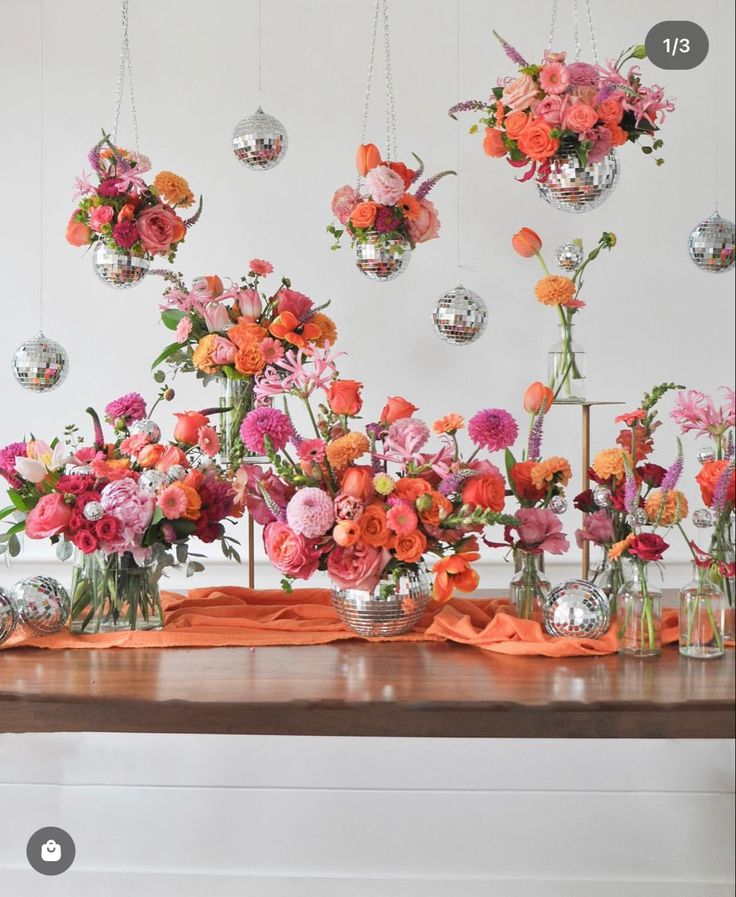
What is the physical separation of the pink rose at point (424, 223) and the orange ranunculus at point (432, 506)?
31.8 inches

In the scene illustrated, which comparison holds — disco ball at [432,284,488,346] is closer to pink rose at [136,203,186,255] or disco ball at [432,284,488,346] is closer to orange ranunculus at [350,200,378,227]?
orange ranunculus at [350,200,378,227]

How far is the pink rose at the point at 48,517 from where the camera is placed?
1753 millimetres

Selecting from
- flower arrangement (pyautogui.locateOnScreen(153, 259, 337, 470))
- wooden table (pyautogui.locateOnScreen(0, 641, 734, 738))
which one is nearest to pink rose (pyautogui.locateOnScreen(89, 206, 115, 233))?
flower arrangement (pyautogui.locateOnScreen(153, 259, 337, 470))

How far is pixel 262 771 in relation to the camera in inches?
101

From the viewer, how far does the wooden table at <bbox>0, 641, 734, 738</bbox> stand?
4.82ft

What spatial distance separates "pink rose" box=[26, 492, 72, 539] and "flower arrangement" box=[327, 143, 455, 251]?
2.90ft

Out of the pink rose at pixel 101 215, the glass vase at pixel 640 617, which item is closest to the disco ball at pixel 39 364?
the pink rose at pixel 101 215

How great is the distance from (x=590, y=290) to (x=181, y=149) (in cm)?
135

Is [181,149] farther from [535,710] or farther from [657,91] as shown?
[535,710]

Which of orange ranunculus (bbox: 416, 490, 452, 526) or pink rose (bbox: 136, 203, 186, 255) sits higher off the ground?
pink rose (bbox: 136, 203, 186, 255)

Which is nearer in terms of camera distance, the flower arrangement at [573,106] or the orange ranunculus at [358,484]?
the orange ranunculus at [358,484]

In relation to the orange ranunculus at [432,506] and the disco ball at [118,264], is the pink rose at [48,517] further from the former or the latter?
the disco ball at [118,264]

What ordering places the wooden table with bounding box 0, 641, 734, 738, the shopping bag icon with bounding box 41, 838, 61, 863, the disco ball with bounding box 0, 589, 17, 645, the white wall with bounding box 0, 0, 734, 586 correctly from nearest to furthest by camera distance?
the wooden table with bounding box 0, 641, 734, 738
the disco ball with bounding box 0, 589, 17, 645
the shopping bag icon with bounding box 41, 838, 61, 863
the white wall with bounding box 0, 0, 734, 586

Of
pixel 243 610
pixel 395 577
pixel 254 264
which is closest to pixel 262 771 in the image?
pixel 243 610
